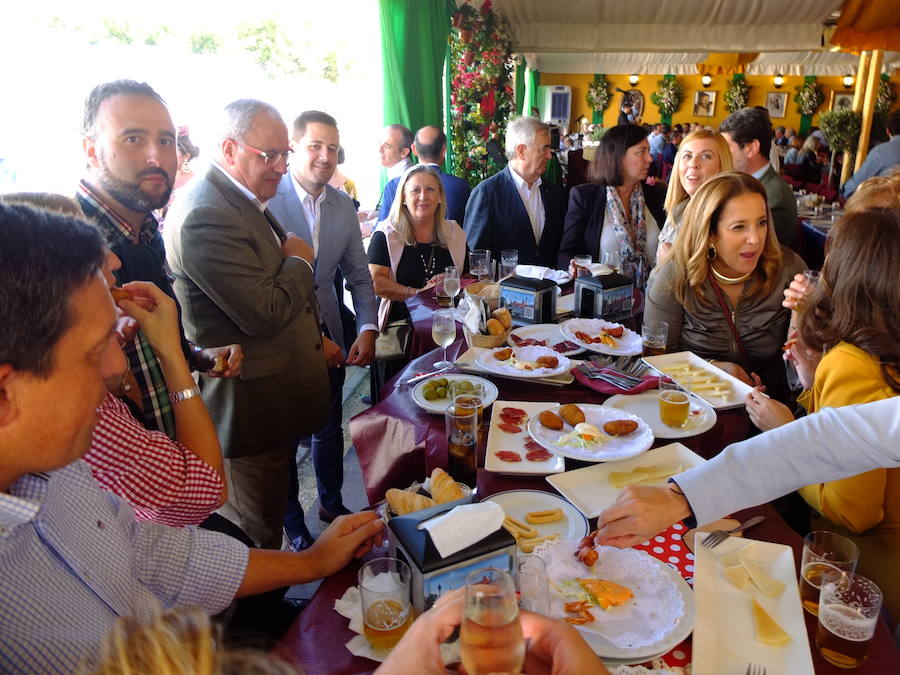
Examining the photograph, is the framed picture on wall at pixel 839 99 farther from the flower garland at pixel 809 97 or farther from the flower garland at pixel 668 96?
the flower garland at pixel 668 96

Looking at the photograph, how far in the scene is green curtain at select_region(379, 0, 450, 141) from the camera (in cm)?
536

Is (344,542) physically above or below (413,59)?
below

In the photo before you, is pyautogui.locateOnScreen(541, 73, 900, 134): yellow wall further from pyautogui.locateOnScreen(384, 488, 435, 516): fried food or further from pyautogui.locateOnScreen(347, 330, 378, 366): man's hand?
pyautogui.locateOnScreen(384, 488, 435, 516): fried food

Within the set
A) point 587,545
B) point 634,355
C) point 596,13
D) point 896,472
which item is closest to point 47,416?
point 587,545

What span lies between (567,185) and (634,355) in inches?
234

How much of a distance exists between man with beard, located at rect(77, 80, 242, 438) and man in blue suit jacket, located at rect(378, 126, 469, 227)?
2.47 metres

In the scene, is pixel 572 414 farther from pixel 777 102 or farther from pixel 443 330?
pixel 777 102

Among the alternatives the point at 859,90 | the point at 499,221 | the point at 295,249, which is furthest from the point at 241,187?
the point at 859,90

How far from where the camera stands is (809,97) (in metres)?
17.4

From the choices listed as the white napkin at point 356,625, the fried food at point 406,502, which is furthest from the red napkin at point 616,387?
the white napkin at point 356,625

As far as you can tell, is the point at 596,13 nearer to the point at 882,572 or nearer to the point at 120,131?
the point at 120,131

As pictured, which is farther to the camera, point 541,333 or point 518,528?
point 541,333

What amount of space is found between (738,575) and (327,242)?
2.59 metres

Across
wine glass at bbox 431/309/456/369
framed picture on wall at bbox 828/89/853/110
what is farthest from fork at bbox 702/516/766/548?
framed picture on wall at bbox 828/89/853/110
